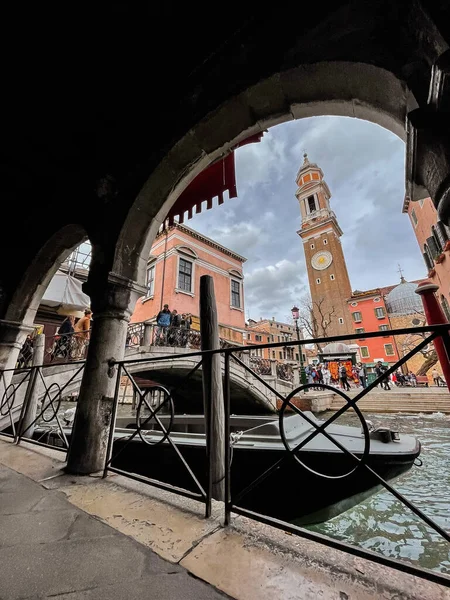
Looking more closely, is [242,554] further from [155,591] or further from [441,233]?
[441,233]

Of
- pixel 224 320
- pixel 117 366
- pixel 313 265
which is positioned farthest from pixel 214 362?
pixel 313 265

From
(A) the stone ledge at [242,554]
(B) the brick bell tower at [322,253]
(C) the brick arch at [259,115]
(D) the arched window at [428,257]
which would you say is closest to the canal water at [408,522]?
(A) the stone ledge at [242,554]

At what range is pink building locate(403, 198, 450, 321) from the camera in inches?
47.4

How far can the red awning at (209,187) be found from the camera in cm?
355

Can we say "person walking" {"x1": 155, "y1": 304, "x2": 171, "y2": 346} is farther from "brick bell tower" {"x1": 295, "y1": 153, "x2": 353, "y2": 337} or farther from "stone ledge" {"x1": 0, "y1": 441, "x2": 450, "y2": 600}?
"brick bell tower" {"x1": 295, "y1": 153, "x2": 353, "y2": 337}

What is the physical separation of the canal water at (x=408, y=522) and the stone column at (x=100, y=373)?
274 cm

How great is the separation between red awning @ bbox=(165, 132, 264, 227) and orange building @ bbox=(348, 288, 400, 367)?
29.8m

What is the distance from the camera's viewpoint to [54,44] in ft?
7.87

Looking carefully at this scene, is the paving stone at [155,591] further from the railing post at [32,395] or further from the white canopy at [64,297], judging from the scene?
the white canopy at [64,297]

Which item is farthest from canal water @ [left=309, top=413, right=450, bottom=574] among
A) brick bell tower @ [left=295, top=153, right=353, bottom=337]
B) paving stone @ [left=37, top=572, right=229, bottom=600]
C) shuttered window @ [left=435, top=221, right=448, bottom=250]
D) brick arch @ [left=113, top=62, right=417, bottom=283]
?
brick bell tower @ [left=295, top=153, right=353, bottom=337]

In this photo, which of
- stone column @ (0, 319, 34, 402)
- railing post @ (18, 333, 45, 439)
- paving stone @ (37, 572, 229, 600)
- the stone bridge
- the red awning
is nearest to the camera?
→ paving stone @ (37, 572, 229, 600)

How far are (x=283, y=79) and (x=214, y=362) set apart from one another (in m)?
2.28

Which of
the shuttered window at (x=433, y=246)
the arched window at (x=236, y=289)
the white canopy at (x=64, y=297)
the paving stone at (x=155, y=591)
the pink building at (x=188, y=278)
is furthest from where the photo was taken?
the arched window at (x=236, y=289)

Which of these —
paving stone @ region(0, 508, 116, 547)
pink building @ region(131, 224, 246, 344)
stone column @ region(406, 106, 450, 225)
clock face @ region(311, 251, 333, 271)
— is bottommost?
paving stone @ region(0, 508, 116, 547)
